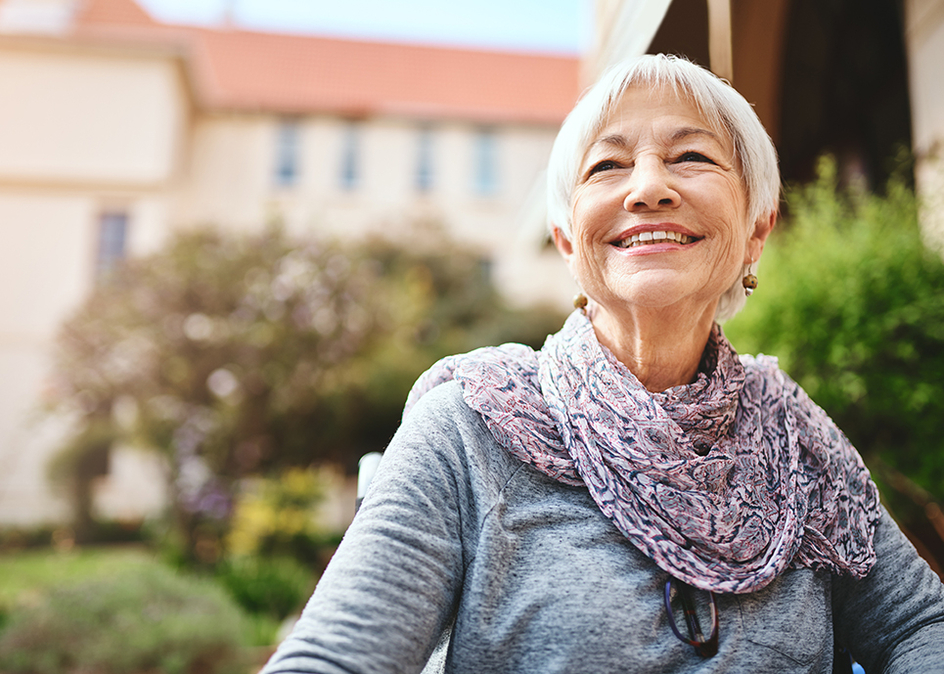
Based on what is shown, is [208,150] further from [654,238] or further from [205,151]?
[654,238]

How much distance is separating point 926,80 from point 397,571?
3657 mm

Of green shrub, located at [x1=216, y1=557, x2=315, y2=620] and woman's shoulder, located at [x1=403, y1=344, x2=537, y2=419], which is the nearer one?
woman's shoulder, located at [x1=403, y1=344, x2=537, y2=419]

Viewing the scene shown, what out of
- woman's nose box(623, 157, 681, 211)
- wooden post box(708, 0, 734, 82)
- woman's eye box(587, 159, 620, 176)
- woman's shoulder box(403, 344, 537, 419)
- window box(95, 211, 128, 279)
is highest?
window box(95, 211, 128, 279)

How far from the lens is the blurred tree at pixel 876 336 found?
2.47 metres

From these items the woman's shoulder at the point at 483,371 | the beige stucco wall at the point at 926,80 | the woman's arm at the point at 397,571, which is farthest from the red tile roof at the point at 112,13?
the woman's arm at the point at 397,571

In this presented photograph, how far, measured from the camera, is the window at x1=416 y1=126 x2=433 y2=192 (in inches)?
659

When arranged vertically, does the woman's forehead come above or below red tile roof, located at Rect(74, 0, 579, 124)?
below

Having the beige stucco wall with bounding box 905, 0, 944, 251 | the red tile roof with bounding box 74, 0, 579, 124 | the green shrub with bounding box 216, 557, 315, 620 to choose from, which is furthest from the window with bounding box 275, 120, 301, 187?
the beige stucco wall with bounding box 905, 0, 944, 251

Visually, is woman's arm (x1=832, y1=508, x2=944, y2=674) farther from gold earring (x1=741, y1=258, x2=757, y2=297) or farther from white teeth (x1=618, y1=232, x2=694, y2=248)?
white teeth (x1=618, y1=232, x2=694, y2=248)

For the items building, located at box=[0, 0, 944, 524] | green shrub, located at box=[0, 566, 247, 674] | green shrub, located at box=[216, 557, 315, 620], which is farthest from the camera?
building, located at box=[0, 0, 944, 524]

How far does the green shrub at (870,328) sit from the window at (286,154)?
593 inches

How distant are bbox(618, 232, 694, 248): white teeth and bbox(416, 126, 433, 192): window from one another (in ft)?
52.6

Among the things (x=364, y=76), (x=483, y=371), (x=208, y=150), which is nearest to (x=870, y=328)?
(x=483, y=371)

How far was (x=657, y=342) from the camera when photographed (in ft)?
3.93
